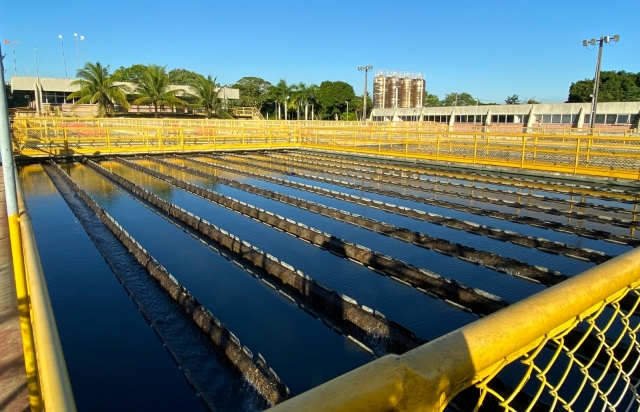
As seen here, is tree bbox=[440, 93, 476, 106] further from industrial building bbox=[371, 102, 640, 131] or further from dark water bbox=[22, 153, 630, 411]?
dark water bbox=[22, 153, 630, 411]

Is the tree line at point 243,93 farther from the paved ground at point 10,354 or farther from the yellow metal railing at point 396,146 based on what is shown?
the paved ground at point 10,354

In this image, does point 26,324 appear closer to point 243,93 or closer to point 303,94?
point 303,94

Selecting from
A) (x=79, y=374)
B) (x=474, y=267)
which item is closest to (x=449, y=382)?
(x=79, y=374)

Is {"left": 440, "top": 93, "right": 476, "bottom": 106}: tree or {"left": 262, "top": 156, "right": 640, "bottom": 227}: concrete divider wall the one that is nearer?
{"left": 262, "top": 156, "right": 640, "bottom": 227}: concrete divider wall

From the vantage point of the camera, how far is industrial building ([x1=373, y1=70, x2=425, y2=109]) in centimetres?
7500

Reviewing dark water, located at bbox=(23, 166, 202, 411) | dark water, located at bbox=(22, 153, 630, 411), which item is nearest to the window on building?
dark water, located at bbox=(22, 153, 630, 411)

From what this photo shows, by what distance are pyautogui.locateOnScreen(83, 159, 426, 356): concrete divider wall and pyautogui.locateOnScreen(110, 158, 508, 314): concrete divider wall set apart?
107cm

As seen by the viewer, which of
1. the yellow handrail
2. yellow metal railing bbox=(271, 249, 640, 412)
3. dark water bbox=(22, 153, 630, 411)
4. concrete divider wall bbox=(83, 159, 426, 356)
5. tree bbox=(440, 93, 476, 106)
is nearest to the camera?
yellow metal railing bbox=(271, 249, 640, 412)

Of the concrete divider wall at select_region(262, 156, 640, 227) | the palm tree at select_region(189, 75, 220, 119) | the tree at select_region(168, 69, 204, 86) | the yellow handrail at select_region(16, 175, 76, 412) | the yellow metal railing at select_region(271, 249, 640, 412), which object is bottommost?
the concrete divider wall at select_region(262, 156, 640, 227)

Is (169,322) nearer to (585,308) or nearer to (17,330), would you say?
(17,330)

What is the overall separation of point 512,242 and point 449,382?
6777mm

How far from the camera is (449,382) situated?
86 centimetres

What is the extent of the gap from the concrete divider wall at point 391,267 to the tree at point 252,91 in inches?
2237

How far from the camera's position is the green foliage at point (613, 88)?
69.8 meters
